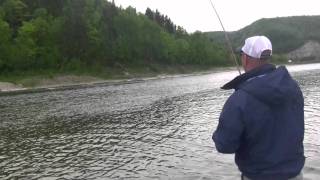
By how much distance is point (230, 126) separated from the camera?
17.7 feet

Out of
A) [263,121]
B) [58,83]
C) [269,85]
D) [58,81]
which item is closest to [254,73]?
[269,85]

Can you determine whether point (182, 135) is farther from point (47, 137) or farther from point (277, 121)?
point (277, 121)

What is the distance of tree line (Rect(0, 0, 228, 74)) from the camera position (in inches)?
4090

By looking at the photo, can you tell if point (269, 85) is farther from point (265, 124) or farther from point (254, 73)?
point (265, 124)

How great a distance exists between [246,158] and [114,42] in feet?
414

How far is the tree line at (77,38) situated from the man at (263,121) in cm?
9622

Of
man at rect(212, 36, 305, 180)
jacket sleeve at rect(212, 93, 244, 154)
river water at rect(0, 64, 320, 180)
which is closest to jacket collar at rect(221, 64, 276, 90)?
man at rect(212, 36, 305, 180)

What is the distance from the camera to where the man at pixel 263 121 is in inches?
212

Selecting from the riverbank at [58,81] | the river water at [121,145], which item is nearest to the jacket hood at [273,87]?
the river water at [121,145]

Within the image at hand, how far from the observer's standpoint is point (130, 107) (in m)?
41.2

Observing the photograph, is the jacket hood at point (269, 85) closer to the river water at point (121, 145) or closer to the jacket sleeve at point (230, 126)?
the jacket sleeve at point (230, 126)

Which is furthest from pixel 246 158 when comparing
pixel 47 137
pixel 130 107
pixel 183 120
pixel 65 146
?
pixel 130 107

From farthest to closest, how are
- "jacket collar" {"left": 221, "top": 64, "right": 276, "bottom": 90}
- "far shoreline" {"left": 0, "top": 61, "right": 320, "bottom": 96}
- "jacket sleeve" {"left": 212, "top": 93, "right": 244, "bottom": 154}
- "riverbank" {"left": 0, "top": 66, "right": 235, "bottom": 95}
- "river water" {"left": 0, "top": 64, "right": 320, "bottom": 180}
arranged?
"riverbank" {"left": 0, "top": 66, "right": 235, "bottom": 95} → "far shoreline" {"left": 0, "top": 61, "right": 320, "bottom": 96} → "river water" {"left": 0, "top": 64, "right": 320, "bottom": 180} → "jacket collar" {"left": 221, "top": 64, "right": 276, "bottom": 90} → "jacket sleeve" {"left": 212, "top": 93, "right": 244, "bottom": 154}

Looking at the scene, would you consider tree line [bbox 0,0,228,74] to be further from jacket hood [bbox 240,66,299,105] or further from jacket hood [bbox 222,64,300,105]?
jacket hood [bbox 240,66,299,105]
